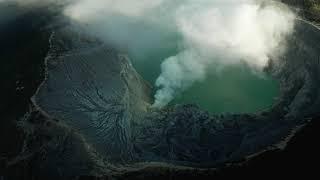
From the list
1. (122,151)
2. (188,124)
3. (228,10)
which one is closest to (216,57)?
(228,10)

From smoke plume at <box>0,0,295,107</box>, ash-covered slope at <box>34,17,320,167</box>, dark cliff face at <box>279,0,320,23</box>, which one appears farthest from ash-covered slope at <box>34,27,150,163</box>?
dark cliff face at <box>279,0,320,23</box>

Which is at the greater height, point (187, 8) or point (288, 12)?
point (187, 8)

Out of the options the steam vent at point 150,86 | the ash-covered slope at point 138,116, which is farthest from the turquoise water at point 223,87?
the ash-covered slope at point 138,116

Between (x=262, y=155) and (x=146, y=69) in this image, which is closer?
(x=262, y=155)

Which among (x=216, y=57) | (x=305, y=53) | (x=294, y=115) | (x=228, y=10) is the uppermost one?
(x=228, y=10)

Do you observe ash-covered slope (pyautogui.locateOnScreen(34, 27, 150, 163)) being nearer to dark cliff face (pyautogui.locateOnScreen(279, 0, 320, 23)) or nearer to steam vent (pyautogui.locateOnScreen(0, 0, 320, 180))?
steam vent (pyautogui.locateOnScreen(0, 0, 320, 180))

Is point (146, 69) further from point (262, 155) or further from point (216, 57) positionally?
point (262, 155)

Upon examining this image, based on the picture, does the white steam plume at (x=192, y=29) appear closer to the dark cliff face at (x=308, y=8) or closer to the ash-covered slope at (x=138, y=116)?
the dark cliff face at (x=308, y=8)
